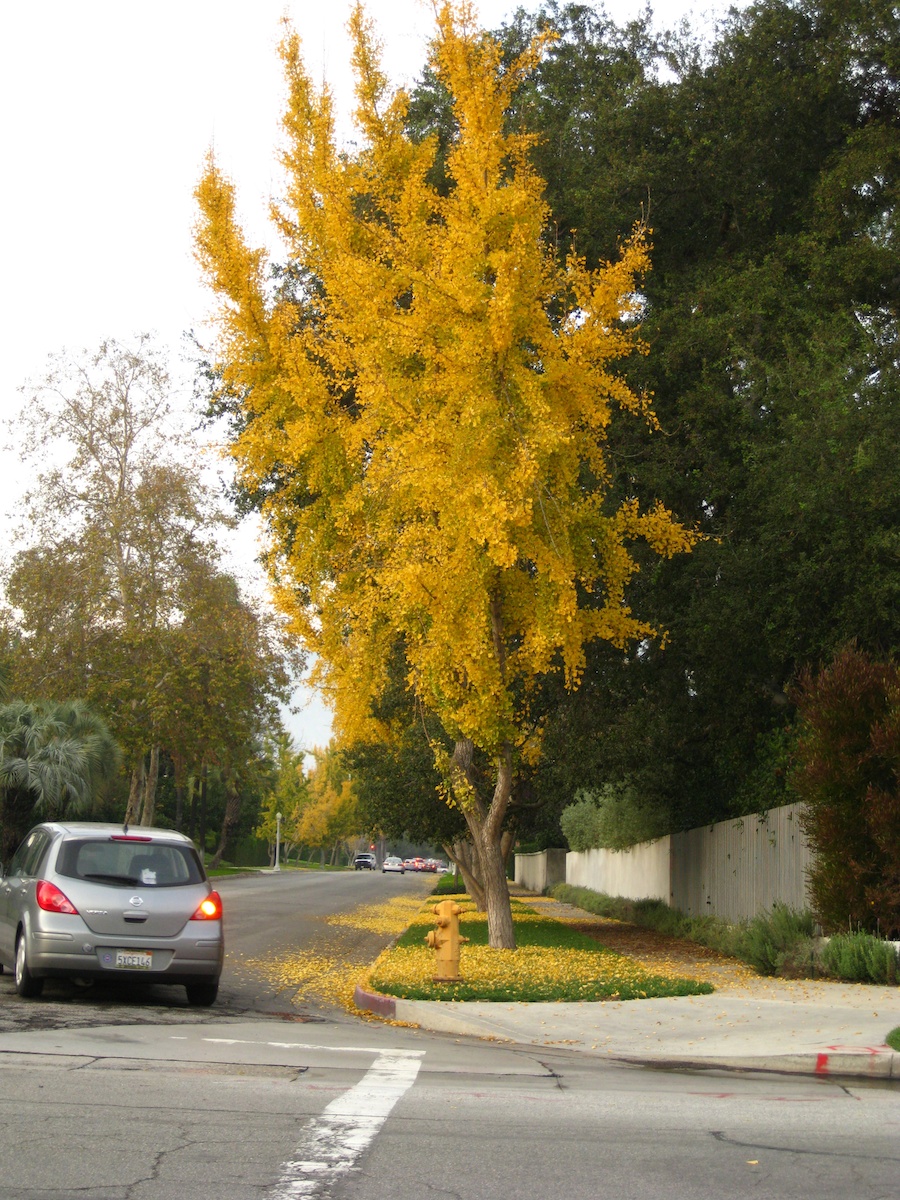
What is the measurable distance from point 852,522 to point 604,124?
8.02 meters

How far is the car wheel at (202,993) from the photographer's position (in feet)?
39.4

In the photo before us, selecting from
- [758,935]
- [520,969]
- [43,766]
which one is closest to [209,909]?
[520,969]

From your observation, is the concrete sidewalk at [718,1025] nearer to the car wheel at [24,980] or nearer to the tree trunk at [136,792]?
→ the car wheel at [24,980]

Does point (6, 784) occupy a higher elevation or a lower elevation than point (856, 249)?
lower

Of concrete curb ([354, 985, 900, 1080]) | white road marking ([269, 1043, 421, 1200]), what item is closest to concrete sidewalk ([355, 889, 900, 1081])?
concrete curb ([354, 985, 900, 1080])

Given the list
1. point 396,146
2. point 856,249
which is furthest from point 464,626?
point 856,249

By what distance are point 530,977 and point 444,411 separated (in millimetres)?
6466

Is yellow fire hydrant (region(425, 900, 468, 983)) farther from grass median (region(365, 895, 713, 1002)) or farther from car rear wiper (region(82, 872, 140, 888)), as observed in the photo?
car rear wiper (region(82, 872, 140, 888))

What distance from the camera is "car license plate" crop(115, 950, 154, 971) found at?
37.4 ft

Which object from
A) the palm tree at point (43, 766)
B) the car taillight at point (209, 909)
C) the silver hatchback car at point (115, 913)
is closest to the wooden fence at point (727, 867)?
the car taillight at point (209, 909)

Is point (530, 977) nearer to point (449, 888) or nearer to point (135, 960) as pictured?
point (135, 960)

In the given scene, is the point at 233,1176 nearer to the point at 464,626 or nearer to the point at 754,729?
the point at 464,626

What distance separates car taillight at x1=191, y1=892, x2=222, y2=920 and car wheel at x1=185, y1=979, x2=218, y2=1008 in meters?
0.59

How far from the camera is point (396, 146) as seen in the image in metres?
17.9
